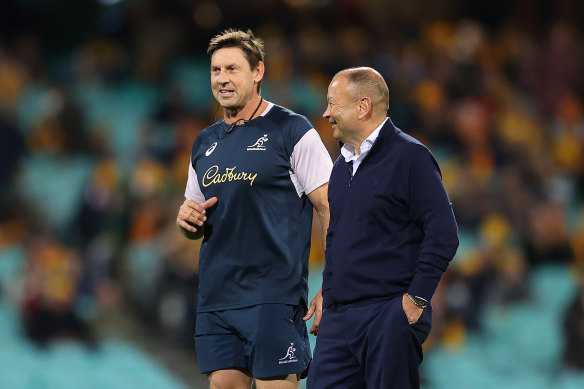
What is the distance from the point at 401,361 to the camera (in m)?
3.28

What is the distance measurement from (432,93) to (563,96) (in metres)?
1.74

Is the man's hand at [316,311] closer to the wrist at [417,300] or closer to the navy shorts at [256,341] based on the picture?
the navy shorts at [256,341]

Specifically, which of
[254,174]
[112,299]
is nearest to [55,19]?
[112,299]

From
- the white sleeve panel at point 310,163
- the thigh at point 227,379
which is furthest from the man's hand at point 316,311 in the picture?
the white sleeve panel at point 310,163

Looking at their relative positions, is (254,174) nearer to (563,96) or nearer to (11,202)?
(11,202)

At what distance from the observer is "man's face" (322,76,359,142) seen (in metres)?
3.50

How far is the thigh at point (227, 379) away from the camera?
373 cm

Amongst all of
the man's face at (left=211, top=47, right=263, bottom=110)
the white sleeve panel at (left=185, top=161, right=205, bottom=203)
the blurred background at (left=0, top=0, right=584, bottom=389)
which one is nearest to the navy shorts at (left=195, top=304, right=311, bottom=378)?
the white sleeve panel at (left=185, top=161, right=205, bottom=203)

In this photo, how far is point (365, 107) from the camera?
351cm

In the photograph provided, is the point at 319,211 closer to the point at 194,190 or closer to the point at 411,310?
the point at 194,190

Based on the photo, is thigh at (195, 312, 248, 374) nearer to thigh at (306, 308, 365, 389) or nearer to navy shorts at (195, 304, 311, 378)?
navy shorts at (195, 304, 311, 378)

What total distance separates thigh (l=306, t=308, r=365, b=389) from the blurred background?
4.06 m

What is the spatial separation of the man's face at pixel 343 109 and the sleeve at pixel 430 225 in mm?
327

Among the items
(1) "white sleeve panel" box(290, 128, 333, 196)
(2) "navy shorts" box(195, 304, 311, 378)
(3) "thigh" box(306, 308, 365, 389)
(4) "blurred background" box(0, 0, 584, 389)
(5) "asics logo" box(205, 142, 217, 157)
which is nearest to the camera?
(3) "thigh" box(306, 308, 365, 389)
